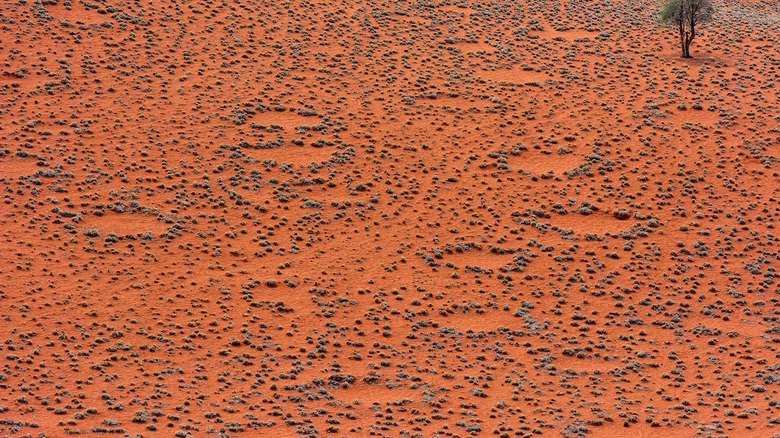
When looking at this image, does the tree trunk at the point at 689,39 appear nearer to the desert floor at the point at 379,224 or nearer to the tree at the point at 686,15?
the tree at the point at 686,15

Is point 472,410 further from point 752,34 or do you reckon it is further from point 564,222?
point 752,34

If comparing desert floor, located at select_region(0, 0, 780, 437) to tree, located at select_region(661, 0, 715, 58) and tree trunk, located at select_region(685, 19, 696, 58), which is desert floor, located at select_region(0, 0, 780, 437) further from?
tree, located at select_region(661, 0, 715, 58)

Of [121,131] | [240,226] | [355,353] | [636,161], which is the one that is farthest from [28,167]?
[636,161]

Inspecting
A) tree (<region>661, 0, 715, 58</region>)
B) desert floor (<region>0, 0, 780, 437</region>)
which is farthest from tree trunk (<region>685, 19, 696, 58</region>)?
desert floor (<region>0, 0, 780, 437</region>)

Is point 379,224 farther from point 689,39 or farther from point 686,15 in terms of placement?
point 686,15

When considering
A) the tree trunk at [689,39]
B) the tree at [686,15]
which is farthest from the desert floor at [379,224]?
the tree at [686,15]

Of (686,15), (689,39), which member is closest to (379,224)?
(689,39)
